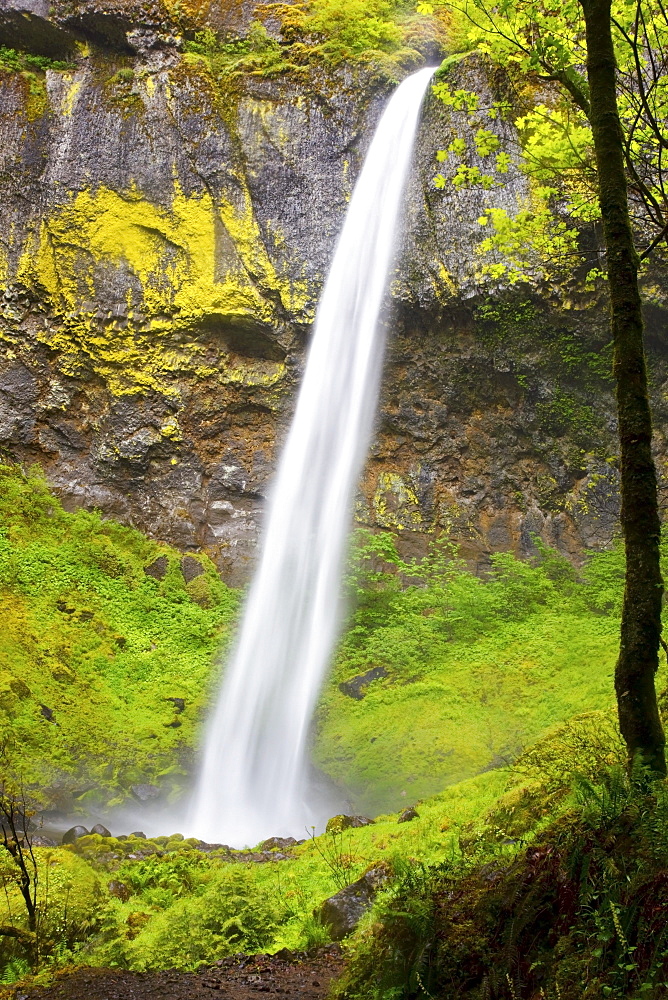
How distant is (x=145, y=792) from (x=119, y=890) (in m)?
4.41

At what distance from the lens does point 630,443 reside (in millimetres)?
3158

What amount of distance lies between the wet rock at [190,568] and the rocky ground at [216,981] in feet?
33.7

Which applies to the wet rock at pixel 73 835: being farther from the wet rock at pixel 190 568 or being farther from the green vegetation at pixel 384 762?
the wet rock at pixel 190 568

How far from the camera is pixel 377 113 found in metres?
15.1

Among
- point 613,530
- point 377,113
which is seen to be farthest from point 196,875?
point 377,113

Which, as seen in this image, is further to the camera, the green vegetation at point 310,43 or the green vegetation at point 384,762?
the green vegetation at point 310,43

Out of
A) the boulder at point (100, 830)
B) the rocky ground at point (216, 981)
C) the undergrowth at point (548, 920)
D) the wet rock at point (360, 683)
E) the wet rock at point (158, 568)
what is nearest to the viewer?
the undergrowth at point (548, 920)

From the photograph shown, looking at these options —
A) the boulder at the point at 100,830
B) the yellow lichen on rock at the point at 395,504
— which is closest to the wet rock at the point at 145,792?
the boulder at the point at 100,830

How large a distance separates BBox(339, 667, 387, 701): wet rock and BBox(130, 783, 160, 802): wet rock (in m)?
3.40

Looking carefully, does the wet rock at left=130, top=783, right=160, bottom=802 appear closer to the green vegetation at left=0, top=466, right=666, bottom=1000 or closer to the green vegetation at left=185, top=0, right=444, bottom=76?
the green vegetation at left=0, top=466, right=666, bottom=1000

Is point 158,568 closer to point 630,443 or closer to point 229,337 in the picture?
point 229,337

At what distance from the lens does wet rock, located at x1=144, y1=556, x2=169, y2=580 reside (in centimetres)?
1357

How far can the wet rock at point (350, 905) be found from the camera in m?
3.98

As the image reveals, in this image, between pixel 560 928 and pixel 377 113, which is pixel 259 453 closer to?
pixel 377 113
